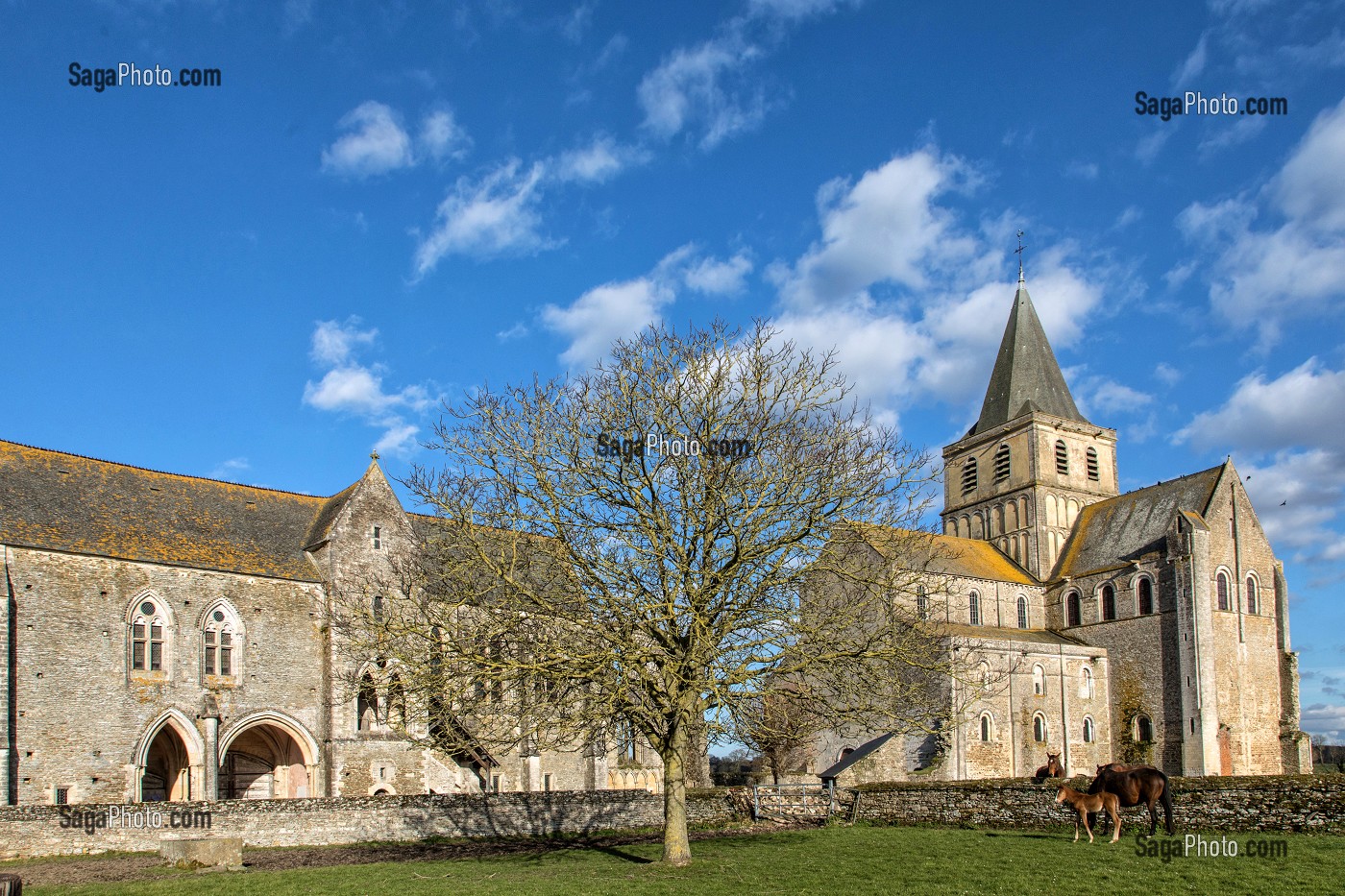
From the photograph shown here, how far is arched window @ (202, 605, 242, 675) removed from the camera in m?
32.9

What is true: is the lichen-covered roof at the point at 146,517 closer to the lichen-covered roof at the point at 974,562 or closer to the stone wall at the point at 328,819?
the stone wall at the point at 328,819

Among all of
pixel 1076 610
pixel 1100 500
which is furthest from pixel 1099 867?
pixel 1100 500

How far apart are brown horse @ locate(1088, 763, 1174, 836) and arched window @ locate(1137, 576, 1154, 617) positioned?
32.7 m

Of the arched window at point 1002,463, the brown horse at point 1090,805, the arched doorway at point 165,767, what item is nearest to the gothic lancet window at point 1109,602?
the arched window at point 1002,463

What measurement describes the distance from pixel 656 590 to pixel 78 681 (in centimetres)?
1906

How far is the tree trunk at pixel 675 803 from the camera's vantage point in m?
19.5

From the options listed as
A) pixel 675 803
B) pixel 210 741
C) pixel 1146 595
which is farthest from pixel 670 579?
pixel 1146 595

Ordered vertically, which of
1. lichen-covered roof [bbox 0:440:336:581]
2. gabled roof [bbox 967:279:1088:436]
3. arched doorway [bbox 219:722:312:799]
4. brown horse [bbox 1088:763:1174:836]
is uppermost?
gabled roof [bbox 967:279:1088:436]

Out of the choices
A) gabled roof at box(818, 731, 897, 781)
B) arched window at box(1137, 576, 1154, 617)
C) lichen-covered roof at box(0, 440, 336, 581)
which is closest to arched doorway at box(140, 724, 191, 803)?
lichen-covered roof at box(0, 440, 336, 581)

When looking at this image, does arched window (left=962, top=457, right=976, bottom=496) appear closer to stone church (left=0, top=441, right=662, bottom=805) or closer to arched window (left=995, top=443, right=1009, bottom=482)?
arched window (left=995, top=443, right=1009, bottom=482)

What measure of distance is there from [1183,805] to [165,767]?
28413mm

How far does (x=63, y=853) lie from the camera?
76.3ft

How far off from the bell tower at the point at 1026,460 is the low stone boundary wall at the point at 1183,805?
3055 cm

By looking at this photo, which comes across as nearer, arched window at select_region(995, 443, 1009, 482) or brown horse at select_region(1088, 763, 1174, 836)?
brown horse at select_region(1088, 763, 1174, 836)
